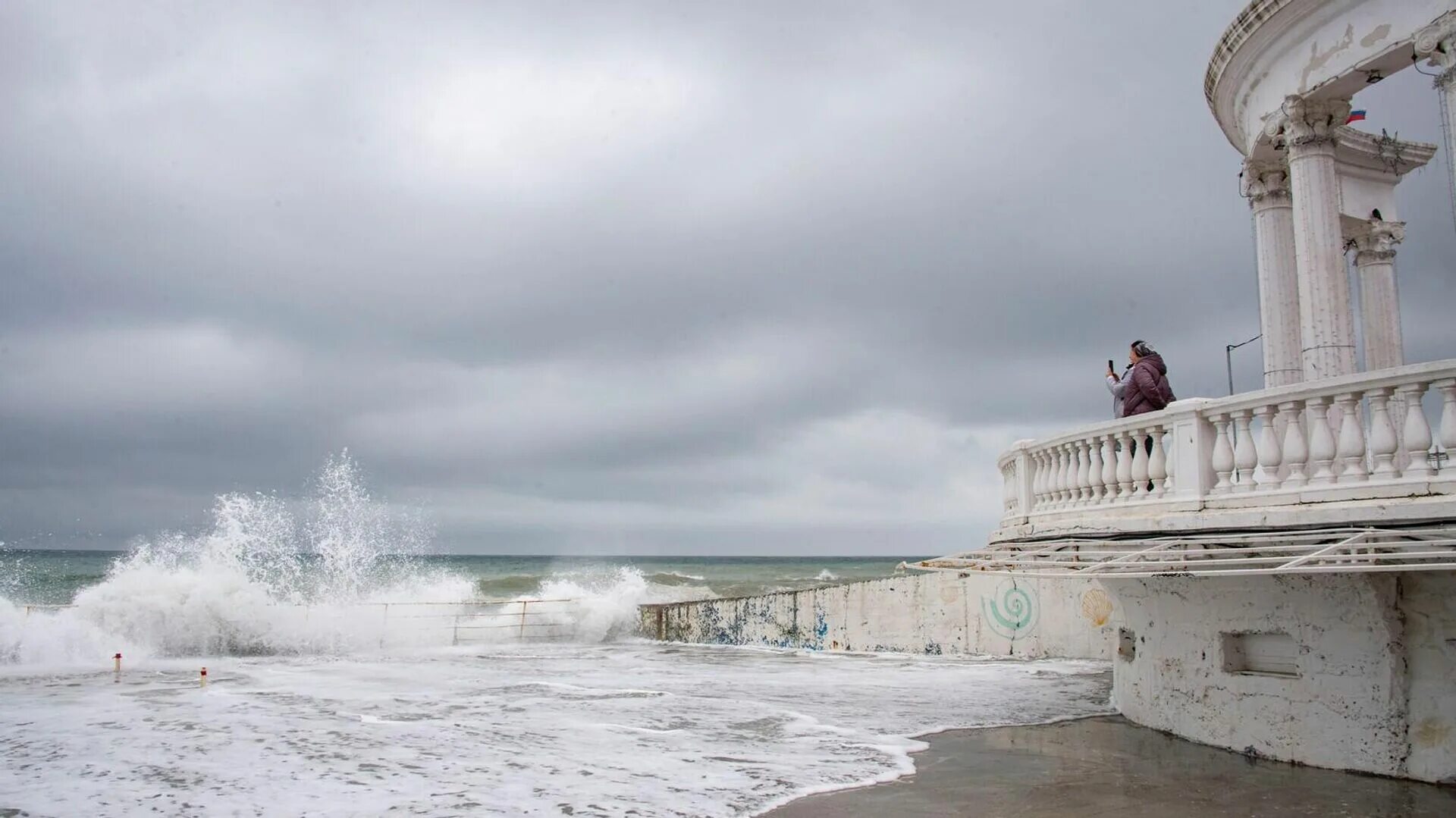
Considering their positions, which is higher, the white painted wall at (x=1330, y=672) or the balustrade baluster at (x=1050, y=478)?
the balustrade baluster at (x=1050, y=478)

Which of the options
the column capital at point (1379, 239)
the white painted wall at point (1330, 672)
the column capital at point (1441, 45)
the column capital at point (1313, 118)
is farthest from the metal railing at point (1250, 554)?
the column capital at point (1379, 239)

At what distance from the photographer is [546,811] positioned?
22.7 ft

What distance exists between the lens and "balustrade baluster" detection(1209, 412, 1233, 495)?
7.98m

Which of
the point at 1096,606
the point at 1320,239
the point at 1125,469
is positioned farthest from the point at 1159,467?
the point at 1096,606

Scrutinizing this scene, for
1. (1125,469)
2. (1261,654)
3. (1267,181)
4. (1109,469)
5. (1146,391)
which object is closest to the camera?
(1261,654)

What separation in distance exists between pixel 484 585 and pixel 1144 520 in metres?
50.3

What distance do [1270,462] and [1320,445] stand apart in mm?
438

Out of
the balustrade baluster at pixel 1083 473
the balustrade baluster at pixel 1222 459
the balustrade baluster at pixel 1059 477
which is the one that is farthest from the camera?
the balustrade baluster at pixel 1059 477

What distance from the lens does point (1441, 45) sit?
924 centimetres

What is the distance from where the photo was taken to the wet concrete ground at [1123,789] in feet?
22.2

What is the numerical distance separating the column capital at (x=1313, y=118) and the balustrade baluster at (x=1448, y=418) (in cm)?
508

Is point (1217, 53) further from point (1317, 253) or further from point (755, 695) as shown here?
point (755, 695)

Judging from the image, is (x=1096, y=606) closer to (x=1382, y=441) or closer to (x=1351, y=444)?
(x=1351, y=444)

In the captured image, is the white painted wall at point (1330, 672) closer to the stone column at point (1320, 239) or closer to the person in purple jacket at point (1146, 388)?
the person in purple jacket at point (1146, 388)
